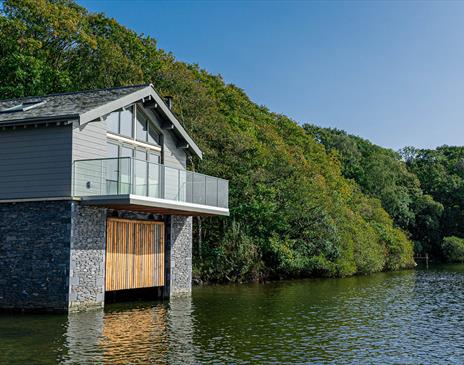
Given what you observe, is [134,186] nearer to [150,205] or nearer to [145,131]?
[150,205]

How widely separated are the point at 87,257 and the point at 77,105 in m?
5.54

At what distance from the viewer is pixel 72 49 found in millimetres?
39219

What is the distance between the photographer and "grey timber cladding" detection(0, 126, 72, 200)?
19750mm

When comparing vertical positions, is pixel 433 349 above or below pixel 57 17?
below

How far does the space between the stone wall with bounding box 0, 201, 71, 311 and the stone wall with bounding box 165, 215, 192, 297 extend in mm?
6510

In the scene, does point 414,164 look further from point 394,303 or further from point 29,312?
point 29,312

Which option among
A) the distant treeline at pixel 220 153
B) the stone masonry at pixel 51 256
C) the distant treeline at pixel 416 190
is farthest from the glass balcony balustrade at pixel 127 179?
the distant treeline at pixel 416 190

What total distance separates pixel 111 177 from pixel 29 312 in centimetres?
532

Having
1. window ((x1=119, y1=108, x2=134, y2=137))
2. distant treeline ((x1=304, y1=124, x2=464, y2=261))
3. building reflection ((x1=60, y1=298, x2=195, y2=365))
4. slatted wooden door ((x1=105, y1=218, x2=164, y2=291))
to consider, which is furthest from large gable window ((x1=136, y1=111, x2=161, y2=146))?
distant treeline ((x1=304, y1=124, x2=464, y2=261))

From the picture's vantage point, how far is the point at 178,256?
25766mm

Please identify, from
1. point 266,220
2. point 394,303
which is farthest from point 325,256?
point 394,303

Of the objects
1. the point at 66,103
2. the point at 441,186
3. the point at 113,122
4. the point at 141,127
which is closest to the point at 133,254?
the point at 141,127

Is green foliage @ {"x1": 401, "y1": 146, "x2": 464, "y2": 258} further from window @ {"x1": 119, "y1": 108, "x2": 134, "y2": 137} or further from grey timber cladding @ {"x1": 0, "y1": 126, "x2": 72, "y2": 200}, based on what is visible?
grey timber cladding @ {"x1": 0, "y1": 126, "x2": 72, "y2": 200}

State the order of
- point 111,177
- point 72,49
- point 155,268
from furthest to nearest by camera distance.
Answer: point 72,49
point 155,268
point 111,177
